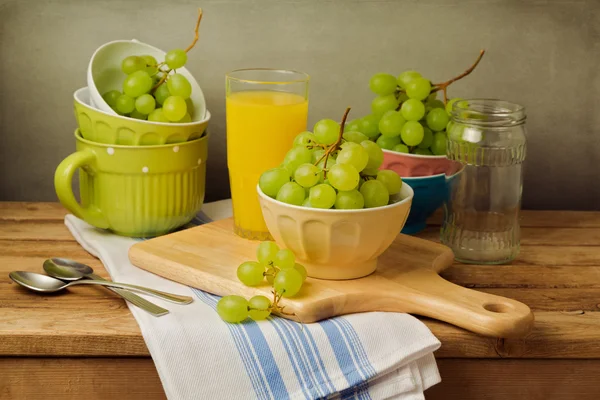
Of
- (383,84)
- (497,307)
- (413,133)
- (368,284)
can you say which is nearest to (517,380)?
(497,307)

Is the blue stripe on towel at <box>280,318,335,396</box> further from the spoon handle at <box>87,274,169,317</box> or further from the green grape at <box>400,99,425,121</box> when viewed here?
the green grape at <box>400,99,425,121</box>

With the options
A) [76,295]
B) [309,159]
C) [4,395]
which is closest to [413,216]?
[309,159]

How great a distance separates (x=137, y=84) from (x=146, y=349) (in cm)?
46

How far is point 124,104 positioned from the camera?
1231mm

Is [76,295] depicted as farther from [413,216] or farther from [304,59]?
[304,59]

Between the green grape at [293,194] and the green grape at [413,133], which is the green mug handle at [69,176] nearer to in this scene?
the green grape at [293,194]

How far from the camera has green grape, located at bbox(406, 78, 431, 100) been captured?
1.28 metres

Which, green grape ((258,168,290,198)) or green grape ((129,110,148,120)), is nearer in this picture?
green grape ((258,168,290,198))

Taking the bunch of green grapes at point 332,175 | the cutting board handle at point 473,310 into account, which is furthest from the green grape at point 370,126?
the cutting board handle at point 473,310

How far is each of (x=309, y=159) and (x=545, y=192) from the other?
0.74 meters

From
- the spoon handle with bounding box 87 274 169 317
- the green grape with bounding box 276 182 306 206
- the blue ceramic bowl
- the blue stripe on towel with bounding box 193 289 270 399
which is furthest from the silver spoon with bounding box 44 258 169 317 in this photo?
the blue ceramic bowl

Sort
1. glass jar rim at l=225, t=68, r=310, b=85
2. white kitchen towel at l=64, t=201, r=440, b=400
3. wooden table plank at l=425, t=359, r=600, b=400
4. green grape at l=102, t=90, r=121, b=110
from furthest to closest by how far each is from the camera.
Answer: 1. green grape at l=102, t=90, r=121, b=110
2. glass jar rim at l=225, t=68, r=310, b=85
3. wooden table plank at l=425, t=359, r=600, b=400
4. white kitchen towel at l=64, t=201, r=440, b=400

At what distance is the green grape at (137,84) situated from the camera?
4.00 ft

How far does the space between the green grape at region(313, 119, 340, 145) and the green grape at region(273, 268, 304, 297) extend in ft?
0.62
